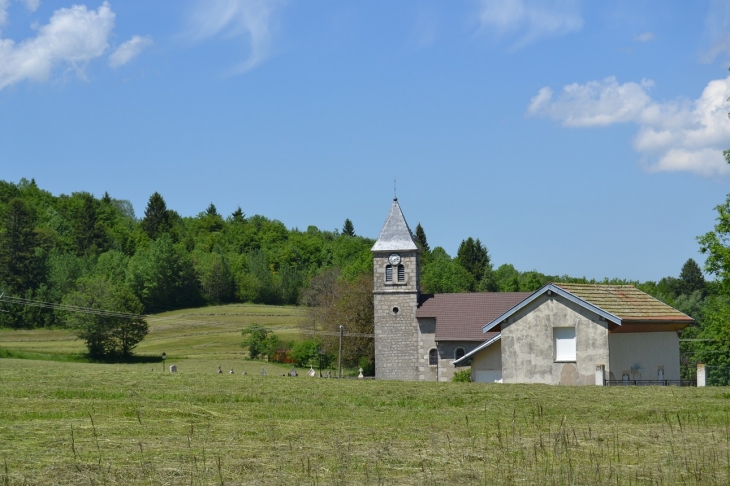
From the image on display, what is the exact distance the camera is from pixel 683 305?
9769 cm

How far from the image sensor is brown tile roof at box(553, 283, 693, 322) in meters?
33.3

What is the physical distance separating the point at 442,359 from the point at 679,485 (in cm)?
5084

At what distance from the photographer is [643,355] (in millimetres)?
35094

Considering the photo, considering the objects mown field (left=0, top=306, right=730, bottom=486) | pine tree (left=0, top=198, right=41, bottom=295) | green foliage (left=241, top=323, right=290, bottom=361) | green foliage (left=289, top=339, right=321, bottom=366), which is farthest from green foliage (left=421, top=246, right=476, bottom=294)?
mown field (left=0, top=306, right=730, bottom=486)

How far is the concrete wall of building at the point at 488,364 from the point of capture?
39344mm

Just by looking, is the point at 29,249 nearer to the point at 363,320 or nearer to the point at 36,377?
the point at 363,320

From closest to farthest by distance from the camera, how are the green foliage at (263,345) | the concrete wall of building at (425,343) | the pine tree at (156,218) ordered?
the concrete wall of building at (425,343), the green foliage at (263,345), the pine tree at (156,218)

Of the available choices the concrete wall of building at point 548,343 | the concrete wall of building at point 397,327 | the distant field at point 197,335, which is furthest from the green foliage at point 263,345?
the concrete wall of building at point 548,343

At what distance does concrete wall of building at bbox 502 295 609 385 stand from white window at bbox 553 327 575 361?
218mm

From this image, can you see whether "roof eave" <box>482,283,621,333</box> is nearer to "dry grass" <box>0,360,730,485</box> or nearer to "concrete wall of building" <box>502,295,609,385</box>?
"concrete wall of building" <box>502,295,609,385</box>

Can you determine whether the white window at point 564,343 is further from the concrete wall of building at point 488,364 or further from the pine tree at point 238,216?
the pine tree at point 238,216

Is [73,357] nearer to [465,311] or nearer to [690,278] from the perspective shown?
[465,311]

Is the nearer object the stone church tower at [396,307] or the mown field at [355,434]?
the mown field at [355,434]

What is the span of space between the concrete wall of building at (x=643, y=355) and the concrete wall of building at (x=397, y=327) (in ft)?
88.7
